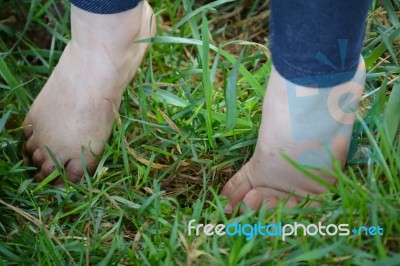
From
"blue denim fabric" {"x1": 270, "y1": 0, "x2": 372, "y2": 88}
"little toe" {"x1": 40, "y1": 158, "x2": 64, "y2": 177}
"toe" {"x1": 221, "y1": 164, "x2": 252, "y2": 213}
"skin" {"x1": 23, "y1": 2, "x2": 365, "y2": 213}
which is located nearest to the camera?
"blue denim fabric" {"x1": 270, "y1": 0, "x2": 372, "y2": 88}

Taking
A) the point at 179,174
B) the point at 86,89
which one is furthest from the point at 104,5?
the point at 179,174

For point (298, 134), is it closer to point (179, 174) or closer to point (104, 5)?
point (179, 174)

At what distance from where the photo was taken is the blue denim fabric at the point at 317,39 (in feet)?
2.83

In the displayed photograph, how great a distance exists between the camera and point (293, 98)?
0.95m

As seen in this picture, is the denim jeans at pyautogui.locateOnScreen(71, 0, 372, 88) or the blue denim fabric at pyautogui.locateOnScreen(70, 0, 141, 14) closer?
the denim jeans at pyautogui.locateOnScreen(71, 0, 372, 88)

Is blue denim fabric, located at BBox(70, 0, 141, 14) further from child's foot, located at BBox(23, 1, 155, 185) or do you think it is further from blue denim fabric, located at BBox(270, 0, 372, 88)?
blue denim fabric, located at BBox(270, 0, 372, 88)

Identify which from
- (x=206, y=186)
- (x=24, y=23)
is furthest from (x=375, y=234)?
(x=24, y=23)

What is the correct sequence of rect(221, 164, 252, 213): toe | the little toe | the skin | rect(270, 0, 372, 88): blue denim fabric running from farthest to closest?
the little toe < rect(221, 164, 252, 213): toe < the skin < rect(270, 0, 372, 88): blue denim fabric

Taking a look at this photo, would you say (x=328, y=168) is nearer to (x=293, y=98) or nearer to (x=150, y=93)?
(x=293, y=98)

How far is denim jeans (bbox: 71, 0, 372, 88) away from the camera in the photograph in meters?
0.86

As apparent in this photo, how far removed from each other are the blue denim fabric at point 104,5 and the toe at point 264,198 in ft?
1.22

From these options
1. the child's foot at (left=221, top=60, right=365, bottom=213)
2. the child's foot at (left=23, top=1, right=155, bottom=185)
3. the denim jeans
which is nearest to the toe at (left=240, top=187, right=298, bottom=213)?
the child's foot at (left=221, top=60, right=365, bottom=213)

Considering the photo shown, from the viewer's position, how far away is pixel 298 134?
978 millimetres

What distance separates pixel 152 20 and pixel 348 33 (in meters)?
0.49
